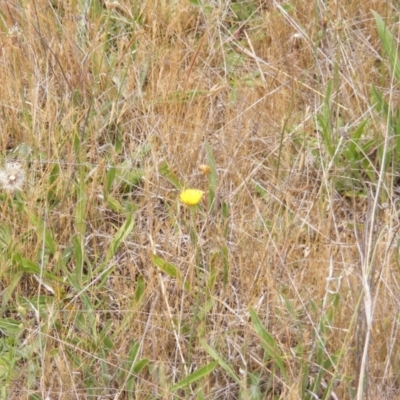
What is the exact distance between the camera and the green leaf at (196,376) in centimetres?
167

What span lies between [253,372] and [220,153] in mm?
653

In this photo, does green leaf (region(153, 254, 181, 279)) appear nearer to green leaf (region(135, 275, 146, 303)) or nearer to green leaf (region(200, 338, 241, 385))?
green leaf (region(135, 275, 146, 303))

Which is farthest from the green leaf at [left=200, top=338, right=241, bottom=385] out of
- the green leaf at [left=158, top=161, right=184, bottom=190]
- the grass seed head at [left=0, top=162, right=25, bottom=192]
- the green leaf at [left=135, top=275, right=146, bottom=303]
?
the grass seed head at [left=0, top=162, right=25, bottom=192]

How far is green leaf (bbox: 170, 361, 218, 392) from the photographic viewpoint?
5.47 feet

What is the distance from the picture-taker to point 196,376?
1.68 m

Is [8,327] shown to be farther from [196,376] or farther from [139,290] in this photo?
[196,376]

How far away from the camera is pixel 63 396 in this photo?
167cm

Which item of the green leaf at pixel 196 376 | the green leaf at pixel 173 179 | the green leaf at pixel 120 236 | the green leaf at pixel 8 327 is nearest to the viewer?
the green leaf at pixel 196 376

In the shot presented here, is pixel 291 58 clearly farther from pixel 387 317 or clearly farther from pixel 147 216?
pixel 387 317

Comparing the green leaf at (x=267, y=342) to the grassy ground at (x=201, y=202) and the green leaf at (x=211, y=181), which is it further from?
the green leaf at (x=211, y=181)

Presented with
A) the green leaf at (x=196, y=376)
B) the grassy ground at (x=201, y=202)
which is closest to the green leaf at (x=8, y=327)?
the grassy ground at (x=201, y=202)

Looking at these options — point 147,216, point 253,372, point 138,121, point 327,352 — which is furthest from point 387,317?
point 138,121

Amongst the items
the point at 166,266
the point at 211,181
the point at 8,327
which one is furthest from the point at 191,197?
the point at 8,327

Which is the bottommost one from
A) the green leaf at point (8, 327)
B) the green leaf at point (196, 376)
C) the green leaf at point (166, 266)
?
the green leaf at point (8, 327)
